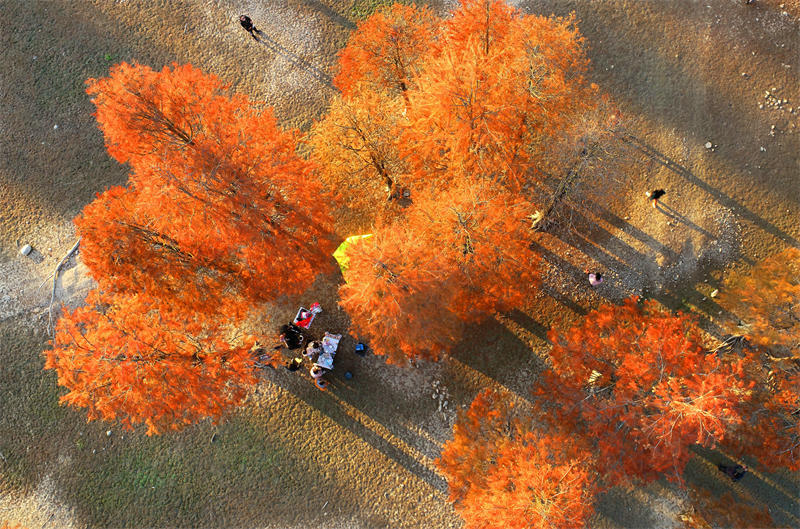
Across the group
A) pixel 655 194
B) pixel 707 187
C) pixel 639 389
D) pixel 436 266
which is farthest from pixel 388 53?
pixel 639 389

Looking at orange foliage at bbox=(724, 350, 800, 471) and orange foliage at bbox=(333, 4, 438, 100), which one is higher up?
orange foliage at bbox=(333, 4, 438, 100)

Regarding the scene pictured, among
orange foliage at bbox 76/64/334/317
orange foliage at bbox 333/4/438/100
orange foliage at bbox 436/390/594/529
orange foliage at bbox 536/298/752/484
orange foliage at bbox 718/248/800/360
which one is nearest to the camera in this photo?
orange foliage at bbox 436/390/594/529

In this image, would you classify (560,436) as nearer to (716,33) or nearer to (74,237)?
(716,33)

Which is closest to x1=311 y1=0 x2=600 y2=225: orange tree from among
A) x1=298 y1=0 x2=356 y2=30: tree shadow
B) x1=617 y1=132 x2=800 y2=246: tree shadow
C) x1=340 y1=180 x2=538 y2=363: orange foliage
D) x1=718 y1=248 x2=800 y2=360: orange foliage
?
x1=340 y1=180 x2=538 y2=363: orange foliage

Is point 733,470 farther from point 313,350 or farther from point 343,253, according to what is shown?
point 343,253

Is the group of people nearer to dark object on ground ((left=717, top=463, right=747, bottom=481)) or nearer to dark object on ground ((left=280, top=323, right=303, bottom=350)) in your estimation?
dark object on ground ((left=280, top=323, right=303, bottom=350))

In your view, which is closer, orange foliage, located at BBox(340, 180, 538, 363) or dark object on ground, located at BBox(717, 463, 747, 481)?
orange foliage, located at BBox(340, 180, 538, 363)

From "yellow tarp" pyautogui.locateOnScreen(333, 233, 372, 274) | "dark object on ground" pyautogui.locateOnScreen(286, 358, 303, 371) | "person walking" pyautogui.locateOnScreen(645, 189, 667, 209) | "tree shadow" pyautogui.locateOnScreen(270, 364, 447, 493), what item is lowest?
"tree shadow" pyautogui.locateOnScreen(270, 364, 447, 493)

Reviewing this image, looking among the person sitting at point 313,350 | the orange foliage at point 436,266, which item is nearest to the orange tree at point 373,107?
the orange foliage at point 436,266
